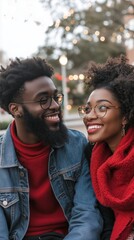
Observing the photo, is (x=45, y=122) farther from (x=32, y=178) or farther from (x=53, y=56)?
(x=53, y=56)

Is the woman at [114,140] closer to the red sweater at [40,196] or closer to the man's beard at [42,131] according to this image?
Answer: the man's beard at [42,131]

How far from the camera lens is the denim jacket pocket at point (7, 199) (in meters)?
2.57

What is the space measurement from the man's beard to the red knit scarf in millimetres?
358

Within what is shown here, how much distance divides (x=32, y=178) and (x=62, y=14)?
29.9 ft

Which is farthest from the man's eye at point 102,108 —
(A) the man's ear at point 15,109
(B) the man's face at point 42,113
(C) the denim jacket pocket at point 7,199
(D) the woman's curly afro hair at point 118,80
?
(C) the denim jacket pocket at point 7,199

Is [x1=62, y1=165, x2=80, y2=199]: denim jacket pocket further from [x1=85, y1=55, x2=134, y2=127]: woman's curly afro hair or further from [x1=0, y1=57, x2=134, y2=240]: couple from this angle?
[x1=85, y1=55, x2=134, y2=127]: woman's curly afro hair

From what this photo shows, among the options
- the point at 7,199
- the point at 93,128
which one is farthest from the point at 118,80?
the point at 7,199

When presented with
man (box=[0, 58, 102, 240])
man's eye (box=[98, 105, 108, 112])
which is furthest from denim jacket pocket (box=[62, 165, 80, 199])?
man's eye (box=[98, 105, 108, 112])

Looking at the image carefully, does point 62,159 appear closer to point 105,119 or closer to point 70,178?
point 70,178

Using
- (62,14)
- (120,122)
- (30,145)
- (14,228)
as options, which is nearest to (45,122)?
(30,145)

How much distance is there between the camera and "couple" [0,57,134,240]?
243cm

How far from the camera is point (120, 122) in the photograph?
2.51m

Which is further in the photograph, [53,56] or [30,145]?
[53,56]

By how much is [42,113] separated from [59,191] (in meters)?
0.56
